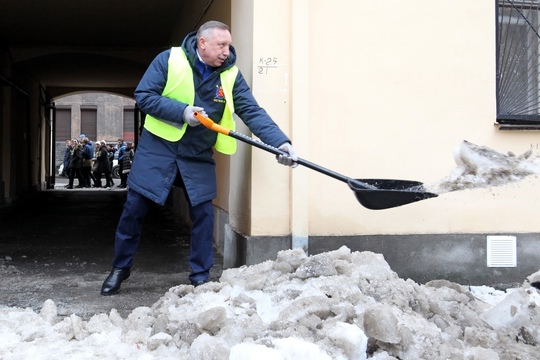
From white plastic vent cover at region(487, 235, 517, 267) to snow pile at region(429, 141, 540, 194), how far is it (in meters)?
1.16

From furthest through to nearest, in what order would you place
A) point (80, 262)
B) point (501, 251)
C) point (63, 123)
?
point (63, 123), point (80, 262), point (501, 251)

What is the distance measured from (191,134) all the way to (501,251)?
2.44 meters

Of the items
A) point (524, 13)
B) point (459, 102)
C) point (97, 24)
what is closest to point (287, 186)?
point (459, 102)

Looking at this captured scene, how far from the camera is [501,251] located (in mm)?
4762

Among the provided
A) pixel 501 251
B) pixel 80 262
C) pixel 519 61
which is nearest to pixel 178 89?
pixel 80 262

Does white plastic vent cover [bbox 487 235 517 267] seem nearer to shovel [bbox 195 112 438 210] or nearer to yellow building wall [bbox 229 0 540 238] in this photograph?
yellow building wall [bbox 229 0 540 238]

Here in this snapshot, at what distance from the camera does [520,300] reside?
11.2 feet

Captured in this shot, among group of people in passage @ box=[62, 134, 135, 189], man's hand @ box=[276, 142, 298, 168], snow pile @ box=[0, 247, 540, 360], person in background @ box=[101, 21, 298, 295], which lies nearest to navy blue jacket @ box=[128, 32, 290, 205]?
person in background @ box=[101, 21, 298, 295]

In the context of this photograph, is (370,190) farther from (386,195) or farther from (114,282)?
(114,282)

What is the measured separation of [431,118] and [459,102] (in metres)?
0.25

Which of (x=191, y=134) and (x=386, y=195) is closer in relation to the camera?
(x=386, y=195)

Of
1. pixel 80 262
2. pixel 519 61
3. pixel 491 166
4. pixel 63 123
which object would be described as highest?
pixel 63 123

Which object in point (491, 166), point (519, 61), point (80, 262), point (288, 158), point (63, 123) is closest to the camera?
point (491, 166)

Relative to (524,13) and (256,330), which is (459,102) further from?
(256,330)
